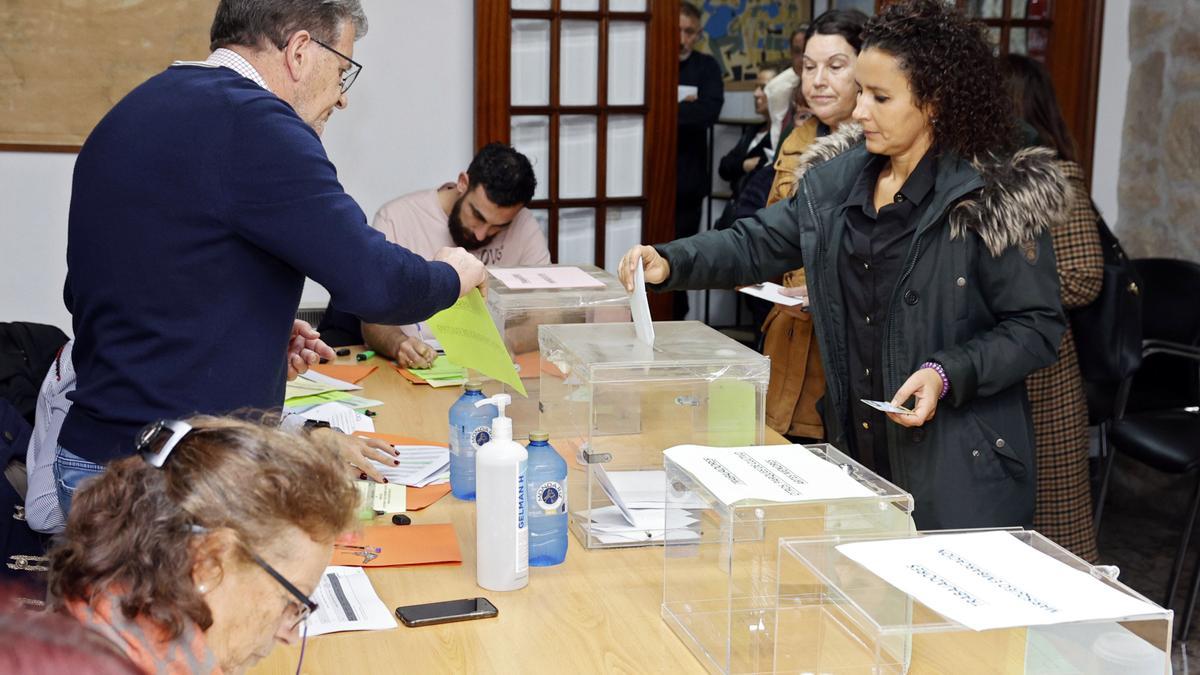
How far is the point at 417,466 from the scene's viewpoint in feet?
7.99

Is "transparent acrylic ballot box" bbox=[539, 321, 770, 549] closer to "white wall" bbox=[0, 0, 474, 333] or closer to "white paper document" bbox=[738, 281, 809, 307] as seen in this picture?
"white paper document" bbox=[738, 281, 809, 307]

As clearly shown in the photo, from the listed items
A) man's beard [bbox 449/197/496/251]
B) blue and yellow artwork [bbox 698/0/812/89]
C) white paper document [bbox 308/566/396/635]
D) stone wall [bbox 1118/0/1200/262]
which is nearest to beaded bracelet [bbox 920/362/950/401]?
white paper document [bbox 308/566/396/635]

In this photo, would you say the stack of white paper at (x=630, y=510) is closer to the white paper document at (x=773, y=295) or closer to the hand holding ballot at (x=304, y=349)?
the hand holding ballot at (x=304, y=349)

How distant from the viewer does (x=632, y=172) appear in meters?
4.82

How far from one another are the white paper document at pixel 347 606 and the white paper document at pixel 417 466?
42 centimetres

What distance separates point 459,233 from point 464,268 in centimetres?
171

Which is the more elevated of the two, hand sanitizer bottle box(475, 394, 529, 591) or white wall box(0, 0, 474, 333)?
white wall box(0, 0, 474, 333)

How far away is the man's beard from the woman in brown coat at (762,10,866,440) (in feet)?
3.27

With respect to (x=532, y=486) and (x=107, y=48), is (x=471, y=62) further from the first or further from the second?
(x=532, y=486)

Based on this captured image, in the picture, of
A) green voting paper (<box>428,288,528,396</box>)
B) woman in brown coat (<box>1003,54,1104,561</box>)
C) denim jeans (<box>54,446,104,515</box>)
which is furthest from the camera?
woman in brown coat (<box>1003,54,1104,561</box>)

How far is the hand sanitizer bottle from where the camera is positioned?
181cm

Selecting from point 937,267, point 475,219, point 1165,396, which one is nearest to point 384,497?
point 937,267

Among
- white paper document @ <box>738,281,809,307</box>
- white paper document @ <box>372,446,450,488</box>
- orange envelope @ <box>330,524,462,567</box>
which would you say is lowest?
orange envelope @ <box>330,524,462,567</box>

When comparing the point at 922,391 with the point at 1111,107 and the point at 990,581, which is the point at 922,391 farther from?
the point at 1111,107
